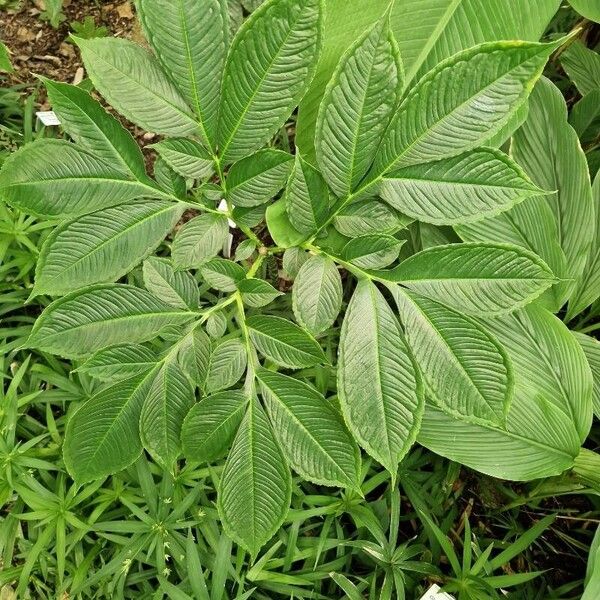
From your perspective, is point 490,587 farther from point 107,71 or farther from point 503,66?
point 107,71

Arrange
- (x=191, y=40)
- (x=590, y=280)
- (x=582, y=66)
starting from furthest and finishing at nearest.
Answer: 1. (x=582, y=66)
2. (x=590, y=280)
3. (x=191, y=40)

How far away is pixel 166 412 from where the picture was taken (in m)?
0.73

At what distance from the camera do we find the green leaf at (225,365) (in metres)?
0.73

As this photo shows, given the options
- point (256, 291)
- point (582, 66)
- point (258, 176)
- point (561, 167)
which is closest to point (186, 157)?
point (258, 176)

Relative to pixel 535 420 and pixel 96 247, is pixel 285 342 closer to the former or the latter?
pixel 96 247

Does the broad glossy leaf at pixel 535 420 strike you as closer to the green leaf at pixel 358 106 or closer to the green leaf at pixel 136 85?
the green leaf at pixel 358 106

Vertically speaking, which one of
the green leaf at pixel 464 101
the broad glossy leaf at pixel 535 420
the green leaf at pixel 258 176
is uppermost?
the green leaf at pixel 464 101

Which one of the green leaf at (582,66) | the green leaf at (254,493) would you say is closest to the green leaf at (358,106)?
the green leaf at (254,493)

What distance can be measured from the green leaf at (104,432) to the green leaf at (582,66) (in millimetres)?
1049

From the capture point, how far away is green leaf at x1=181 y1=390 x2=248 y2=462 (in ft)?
2.33

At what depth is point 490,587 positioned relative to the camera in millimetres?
1010

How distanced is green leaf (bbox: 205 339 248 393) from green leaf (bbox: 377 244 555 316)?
24cm

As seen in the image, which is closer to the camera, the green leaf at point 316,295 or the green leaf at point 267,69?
the green leaf at point 267,69

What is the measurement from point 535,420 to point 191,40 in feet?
2.51
